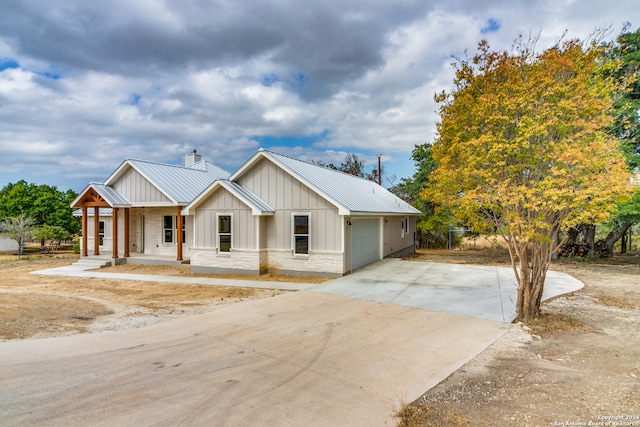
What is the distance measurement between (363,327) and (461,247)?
22394mm

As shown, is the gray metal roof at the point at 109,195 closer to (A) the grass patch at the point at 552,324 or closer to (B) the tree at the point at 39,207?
(B) the tree at the point at 39,207

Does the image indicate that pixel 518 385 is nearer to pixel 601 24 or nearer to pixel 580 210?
pixel 580 210

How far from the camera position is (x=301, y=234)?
→ 13641 millimetres

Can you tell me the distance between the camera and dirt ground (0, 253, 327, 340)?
23.7 ft

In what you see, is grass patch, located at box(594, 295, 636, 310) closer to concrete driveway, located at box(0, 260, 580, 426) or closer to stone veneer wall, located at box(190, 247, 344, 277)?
concrete driveway, located at box(0, 260, 580, 426)

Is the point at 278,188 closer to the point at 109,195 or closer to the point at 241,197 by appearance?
the point at 241,197

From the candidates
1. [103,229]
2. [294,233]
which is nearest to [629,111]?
[294,233]

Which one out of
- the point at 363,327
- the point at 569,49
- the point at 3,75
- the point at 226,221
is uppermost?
the point at 3,75

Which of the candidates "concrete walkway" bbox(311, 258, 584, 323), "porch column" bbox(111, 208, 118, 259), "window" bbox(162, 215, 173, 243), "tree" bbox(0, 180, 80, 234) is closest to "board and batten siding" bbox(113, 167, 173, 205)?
"porch column" bbox(111, 208, 118, 259)

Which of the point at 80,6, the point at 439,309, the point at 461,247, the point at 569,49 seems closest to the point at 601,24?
the point at 569,49

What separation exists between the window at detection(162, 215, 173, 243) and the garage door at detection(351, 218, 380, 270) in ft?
35.9

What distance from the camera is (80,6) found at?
1081cm

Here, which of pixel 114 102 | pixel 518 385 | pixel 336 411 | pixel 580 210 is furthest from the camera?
pixel 114 102

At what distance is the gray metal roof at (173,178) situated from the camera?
17266 mm
